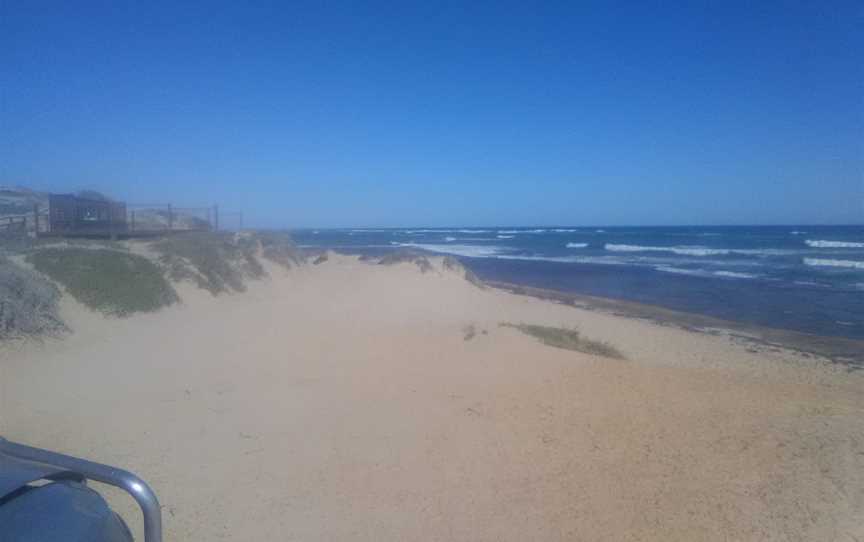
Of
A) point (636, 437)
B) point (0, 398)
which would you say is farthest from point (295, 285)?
point (636, 437)

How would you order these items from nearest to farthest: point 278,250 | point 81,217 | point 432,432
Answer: point 432,432
point 81,217
point 278,250

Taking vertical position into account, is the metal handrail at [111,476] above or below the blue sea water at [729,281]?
above

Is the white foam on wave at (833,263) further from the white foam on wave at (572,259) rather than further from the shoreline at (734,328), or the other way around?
the shoreline at (734,328)

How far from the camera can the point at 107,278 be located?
40.1ft

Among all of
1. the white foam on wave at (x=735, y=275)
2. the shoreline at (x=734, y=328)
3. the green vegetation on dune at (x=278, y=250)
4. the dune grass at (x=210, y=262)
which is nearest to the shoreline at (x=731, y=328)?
the shoreline at (x=734, y=328)

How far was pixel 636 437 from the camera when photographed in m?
7.74

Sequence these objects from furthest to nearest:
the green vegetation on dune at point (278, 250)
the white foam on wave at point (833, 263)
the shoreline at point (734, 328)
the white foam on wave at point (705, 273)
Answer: the white foam on wave at point (833, 263), the white foam on wave at point (705, 273), the green vegetation on dune at point (278, 250), the shoreline at point (734, 328)

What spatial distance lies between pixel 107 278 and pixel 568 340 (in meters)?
11.4

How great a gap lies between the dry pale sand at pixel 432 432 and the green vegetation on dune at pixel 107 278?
430 mm

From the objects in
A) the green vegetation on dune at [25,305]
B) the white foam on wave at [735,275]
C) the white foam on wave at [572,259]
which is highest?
the green vegetation on dune at [25,305]

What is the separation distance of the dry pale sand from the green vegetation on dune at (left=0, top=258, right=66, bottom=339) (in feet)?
1.22

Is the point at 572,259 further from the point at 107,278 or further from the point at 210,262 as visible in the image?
the point at 107,278

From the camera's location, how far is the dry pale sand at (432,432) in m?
5.45

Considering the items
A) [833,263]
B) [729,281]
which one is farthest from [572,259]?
[729,281]
